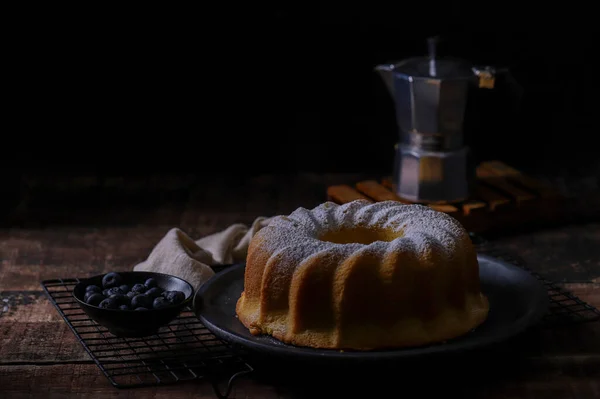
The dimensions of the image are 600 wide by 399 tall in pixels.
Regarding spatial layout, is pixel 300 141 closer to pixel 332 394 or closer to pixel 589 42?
pixel 589 42

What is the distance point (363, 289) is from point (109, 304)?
40 cm

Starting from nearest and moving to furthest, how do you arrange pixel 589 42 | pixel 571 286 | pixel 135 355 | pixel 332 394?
pixel 332 394 < pixel 135 355 < pixel 571 286 < pixel 589 42

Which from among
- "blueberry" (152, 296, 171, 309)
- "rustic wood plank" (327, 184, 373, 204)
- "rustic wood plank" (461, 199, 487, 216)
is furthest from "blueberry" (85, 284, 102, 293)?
"rustic wood plank" (461, 199, 487, 216)

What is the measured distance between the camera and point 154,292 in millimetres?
1586

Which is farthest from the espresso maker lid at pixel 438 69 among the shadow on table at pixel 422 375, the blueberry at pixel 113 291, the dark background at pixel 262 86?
the blueberry at pixel 113 291

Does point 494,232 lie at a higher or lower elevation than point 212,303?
lower

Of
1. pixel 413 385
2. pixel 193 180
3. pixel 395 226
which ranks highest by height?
pixel 395 226

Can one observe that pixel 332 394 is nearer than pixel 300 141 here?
Yes

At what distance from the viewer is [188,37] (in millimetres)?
2719

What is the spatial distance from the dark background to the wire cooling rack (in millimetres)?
1100

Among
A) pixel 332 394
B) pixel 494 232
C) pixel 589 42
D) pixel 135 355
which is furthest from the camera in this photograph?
pixel 589 42

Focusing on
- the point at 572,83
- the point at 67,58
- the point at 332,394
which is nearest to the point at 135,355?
the point at 332,394

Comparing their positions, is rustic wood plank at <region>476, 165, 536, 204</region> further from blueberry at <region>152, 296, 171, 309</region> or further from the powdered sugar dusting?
blueberry at <region>152, 296, 171, 309</region>

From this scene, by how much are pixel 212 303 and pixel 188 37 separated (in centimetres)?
126
